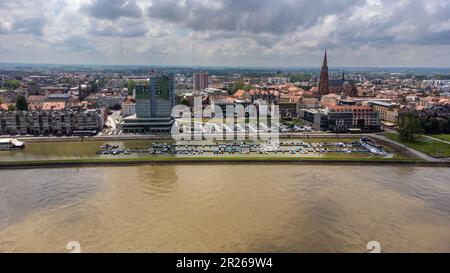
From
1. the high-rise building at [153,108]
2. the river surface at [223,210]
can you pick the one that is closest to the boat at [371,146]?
the river surface at [223,210]

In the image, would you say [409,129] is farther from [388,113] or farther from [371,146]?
[388,113]

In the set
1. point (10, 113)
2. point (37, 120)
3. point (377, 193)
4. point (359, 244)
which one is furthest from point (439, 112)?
point (10, 113)

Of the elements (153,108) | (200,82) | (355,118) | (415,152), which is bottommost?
(415,152)

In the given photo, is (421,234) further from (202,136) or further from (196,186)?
(202,136)

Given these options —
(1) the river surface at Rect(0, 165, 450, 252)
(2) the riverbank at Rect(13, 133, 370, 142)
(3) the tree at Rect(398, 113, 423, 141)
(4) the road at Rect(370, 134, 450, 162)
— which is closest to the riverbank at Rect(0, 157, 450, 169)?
(4) the road at Rect(370, 134, 450, 162)

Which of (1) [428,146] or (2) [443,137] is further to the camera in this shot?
(2) [443,137]

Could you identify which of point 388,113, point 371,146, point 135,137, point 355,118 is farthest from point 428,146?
point 135,137
